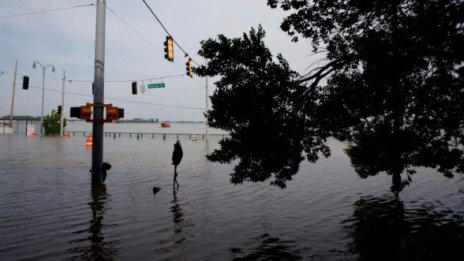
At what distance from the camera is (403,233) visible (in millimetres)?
7609

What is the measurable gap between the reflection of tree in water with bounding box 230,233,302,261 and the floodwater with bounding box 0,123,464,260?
17 mm

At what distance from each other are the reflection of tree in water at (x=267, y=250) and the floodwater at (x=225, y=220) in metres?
0.02

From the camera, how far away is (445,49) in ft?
18.4

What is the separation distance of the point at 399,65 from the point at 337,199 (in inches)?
256

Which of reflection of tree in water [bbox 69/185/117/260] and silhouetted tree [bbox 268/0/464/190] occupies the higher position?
silhouetted tree [bbox 268/0/464/190]

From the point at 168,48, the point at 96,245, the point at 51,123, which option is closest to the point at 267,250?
the point at 96,245

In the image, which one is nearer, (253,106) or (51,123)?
(253,106)

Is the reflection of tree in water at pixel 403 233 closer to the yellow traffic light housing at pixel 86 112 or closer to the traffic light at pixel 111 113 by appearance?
the traffic light at pixel 111 113

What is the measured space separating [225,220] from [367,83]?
4.38 metres

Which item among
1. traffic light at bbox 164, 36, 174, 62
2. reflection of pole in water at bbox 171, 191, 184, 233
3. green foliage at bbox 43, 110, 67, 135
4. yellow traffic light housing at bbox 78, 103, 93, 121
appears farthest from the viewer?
green foliage at bbox 43, 110, 67, 135

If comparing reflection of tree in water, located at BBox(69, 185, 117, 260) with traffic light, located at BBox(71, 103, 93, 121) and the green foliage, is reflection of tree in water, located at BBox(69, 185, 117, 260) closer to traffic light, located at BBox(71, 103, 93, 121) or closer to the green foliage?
traffic light, located at BBox(71, 103, 93, 121)

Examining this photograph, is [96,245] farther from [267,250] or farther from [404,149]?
[404,149]

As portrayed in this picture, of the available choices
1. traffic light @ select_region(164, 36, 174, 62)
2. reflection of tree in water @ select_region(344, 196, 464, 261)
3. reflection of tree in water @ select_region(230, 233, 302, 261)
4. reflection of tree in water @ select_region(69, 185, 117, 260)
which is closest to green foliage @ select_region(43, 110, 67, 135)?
traffic light @ select_region(164, 36, 174, 62)

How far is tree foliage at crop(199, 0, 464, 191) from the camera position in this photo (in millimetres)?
5422
